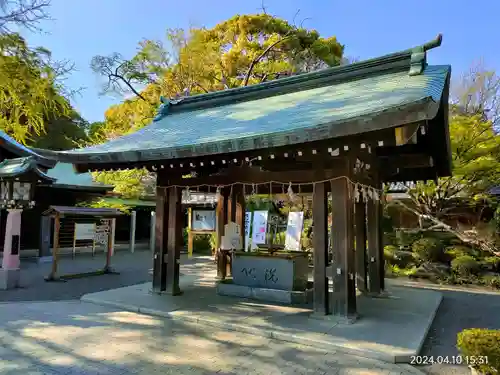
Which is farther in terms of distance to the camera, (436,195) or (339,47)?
(339,47)

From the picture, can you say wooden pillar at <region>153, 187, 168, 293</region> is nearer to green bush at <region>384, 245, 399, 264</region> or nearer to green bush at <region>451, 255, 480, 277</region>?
green bush at <region>384, 245, 399, 264</region>

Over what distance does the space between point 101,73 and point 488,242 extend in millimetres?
18839

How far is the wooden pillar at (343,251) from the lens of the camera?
5980 mm

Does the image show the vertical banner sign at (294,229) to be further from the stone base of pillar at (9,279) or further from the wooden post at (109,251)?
the stone base of pillar at (9,279)

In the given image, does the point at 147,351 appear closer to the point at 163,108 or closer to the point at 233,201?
the point at 233,201

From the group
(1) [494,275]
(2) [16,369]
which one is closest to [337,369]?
(2) [16,369]

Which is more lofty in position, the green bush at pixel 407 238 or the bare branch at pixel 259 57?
the bare branch at pixel 259 57

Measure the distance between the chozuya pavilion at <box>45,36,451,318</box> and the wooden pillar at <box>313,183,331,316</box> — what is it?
0.06 ft

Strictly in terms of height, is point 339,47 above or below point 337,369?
above

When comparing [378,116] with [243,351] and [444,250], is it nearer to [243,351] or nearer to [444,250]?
[243,351]

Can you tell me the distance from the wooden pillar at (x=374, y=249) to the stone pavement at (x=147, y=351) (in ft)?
12.9

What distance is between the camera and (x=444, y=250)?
39.5 ft

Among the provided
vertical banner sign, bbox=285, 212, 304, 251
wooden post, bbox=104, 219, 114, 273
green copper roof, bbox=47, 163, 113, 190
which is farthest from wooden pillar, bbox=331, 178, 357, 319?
green copper roof, bbox=47, 163, 113, 190

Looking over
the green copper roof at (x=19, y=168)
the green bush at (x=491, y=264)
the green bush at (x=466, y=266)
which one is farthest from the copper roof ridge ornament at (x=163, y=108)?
the green bush at (x=491, y=264)
